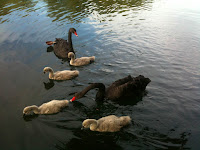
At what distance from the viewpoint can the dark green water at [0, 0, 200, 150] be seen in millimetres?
4059

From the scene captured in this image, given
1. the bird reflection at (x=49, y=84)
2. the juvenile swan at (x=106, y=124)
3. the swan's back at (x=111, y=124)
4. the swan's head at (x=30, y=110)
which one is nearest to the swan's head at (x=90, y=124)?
the juvenile swan at (x=106, y=124)

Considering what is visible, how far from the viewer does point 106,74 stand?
252 inches

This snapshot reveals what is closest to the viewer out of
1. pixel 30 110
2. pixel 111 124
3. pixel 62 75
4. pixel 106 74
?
pixel 111 124

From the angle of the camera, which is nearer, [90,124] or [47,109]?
[90,124]

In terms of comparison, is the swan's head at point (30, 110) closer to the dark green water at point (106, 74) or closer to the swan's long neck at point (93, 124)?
the dark green water at point (106, 74)

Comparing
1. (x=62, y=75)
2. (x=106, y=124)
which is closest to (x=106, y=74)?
(x=62, y=75)

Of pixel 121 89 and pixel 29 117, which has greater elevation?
pixel 121 89

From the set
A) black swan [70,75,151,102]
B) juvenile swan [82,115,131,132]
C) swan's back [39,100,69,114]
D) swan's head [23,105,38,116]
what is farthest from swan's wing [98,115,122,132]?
swan's head [23,105,38,116]

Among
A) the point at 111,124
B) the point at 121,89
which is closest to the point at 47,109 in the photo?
the point at 111,124

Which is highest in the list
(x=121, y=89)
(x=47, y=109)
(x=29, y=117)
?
(x=121, y=89)

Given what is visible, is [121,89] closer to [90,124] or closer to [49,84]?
[90,124]

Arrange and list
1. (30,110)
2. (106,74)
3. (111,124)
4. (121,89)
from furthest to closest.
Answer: (106,74) < (121,89) < (30,110) < (111,124)

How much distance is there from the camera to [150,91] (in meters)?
5.59

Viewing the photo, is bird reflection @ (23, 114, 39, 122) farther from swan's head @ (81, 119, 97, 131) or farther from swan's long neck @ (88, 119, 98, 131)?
swan's long neck @ (88, 119, 98, 131)
